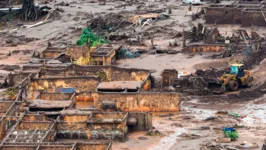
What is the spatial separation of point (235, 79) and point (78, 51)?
1026 cm

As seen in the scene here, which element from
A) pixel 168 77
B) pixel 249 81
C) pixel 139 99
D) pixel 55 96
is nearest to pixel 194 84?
pixel 168 77

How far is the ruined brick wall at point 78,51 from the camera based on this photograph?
1816 inches

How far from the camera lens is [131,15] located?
6500 centimetres

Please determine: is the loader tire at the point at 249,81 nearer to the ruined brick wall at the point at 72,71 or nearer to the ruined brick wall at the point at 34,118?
the ruined brick wall at the point at 72,71

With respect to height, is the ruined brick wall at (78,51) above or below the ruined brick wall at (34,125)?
above

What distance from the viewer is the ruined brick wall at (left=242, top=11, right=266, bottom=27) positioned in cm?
5722

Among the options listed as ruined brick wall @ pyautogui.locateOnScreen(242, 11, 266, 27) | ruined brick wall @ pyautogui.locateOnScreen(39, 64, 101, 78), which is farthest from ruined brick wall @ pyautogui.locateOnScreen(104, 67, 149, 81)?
ruined brick wall @ pyautogui.locateOnScreen(242, 11, 266, 27)

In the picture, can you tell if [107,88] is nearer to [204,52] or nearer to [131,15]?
[204,52]

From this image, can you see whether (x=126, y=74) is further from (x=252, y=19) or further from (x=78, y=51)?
(x=252, y=19)

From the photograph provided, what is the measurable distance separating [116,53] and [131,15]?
15756 mm

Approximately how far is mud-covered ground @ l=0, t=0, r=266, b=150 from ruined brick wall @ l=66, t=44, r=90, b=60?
8.98ft

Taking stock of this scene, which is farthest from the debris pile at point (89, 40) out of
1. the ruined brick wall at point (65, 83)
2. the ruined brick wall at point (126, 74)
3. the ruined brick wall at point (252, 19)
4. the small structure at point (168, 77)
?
the ruined brick wall at point (252, 19)

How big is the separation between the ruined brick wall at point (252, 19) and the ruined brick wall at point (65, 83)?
20840 millimetres

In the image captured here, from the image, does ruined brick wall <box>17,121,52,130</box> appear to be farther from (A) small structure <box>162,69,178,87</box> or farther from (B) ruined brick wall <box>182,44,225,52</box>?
(B) ruined brick wall <box>182,44,225,52</box>
